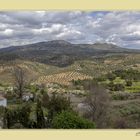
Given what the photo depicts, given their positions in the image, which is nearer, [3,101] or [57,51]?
[3,101]

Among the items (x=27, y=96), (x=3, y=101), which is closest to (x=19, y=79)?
(x=27, y=96)

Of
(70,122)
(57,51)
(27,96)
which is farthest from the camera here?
(57,51)

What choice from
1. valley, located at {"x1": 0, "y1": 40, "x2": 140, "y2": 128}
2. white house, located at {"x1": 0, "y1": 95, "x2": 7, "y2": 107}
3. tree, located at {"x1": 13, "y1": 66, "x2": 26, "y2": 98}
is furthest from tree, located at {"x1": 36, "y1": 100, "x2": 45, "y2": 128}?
white house, located at {"x1": 0, "y1": 95, "x2": 7, "y2": 107}

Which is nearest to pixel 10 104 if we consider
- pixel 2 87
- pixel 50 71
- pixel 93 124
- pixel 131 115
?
pixel 2 87

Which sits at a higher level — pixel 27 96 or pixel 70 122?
pixel 27 96

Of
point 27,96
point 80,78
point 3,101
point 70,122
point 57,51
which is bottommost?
point 70,122

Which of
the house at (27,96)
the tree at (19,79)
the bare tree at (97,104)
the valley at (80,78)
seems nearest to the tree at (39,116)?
the valley at (80,78)

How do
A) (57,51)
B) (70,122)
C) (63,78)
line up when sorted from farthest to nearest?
(57,51) → (63,78) → (70,122)

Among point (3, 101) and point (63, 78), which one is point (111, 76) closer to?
point (63, 78)
